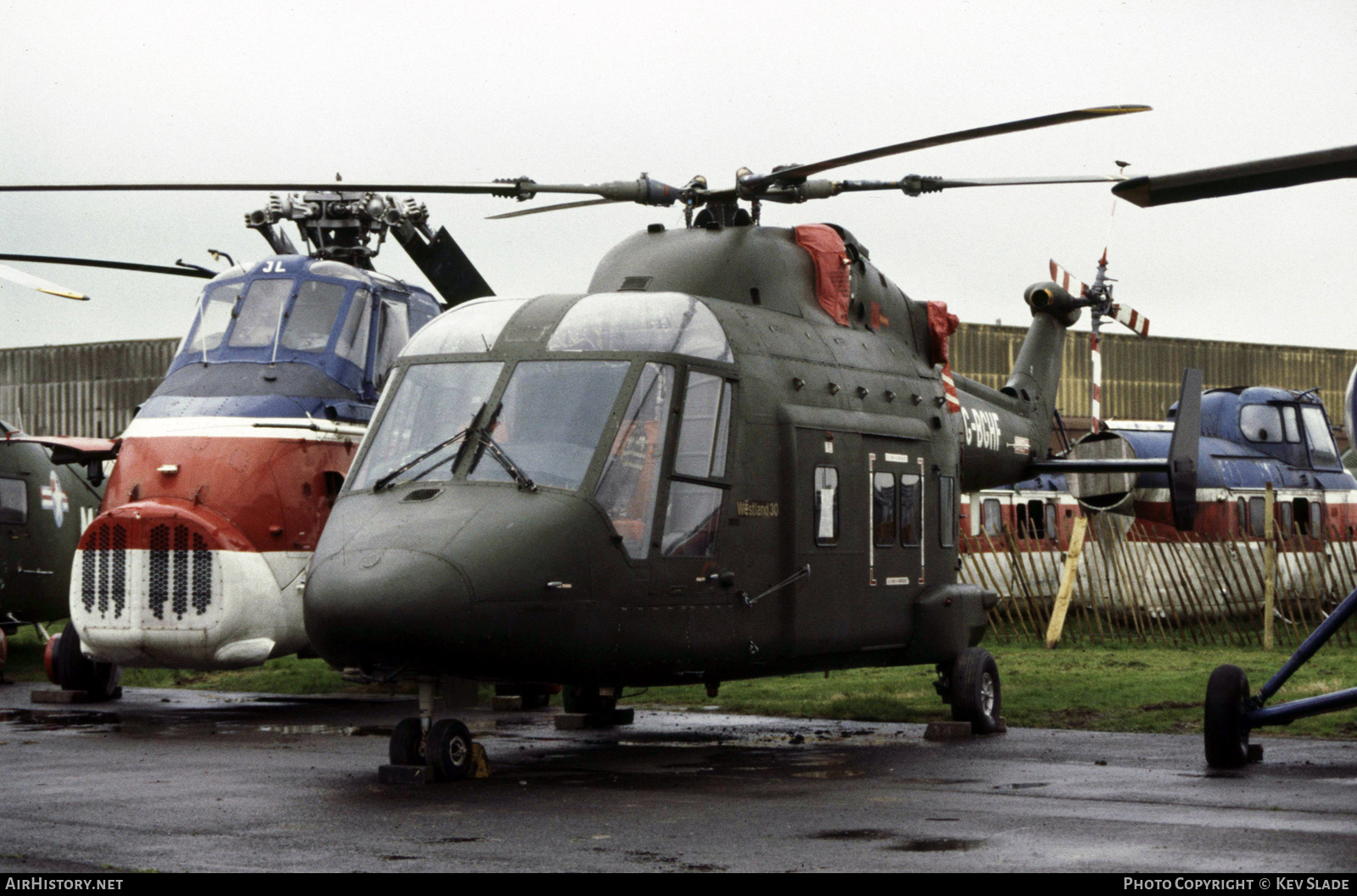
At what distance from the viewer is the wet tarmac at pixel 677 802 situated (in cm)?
759

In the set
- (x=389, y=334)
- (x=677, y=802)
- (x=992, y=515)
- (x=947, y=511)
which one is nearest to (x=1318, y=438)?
Result: (x=992, y=515)

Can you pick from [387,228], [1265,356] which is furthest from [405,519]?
[1265,356]

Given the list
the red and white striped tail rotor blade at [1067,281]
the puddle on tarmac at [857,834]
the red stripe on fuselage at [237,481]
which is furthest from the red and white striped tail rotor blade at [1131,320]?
the puddle on tarmac at [857,834]

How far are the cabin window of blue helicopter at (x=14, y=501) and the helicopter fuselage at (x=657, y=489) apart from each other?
10.6 m

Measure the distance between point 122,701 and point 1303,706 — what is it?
40.4 feet

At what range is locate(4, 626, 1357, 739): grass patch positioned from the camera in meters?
14.7

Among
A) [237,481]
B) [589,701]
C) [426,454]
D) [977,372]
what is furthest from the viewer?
[977,372]

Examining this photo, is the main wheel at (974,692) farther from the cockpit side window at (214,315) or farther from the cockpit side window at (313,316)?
the cockpit side window at (214,315)

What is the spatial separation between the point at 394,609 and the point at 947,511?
621cm

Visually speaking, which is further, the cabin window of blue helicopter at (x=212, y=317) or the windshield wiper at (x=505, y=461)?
the cabin window of blue helicopter at (x=212, y=317)

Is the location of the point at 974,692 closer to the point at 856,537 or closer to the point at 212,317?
the point at 856,537

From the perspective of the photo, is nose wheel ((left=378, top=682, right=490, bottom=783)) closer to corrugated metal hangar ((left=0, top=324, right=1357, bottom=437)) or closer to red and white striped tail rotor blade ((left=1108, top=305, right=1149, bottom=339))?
red and white striped tail rotor blade ((left=1108, top=305, right=1149, bottom=339))

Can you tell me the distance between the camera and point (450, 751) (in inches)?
413

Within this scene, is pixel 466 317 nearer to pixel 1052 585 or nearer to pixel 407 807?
pixel 407 807
